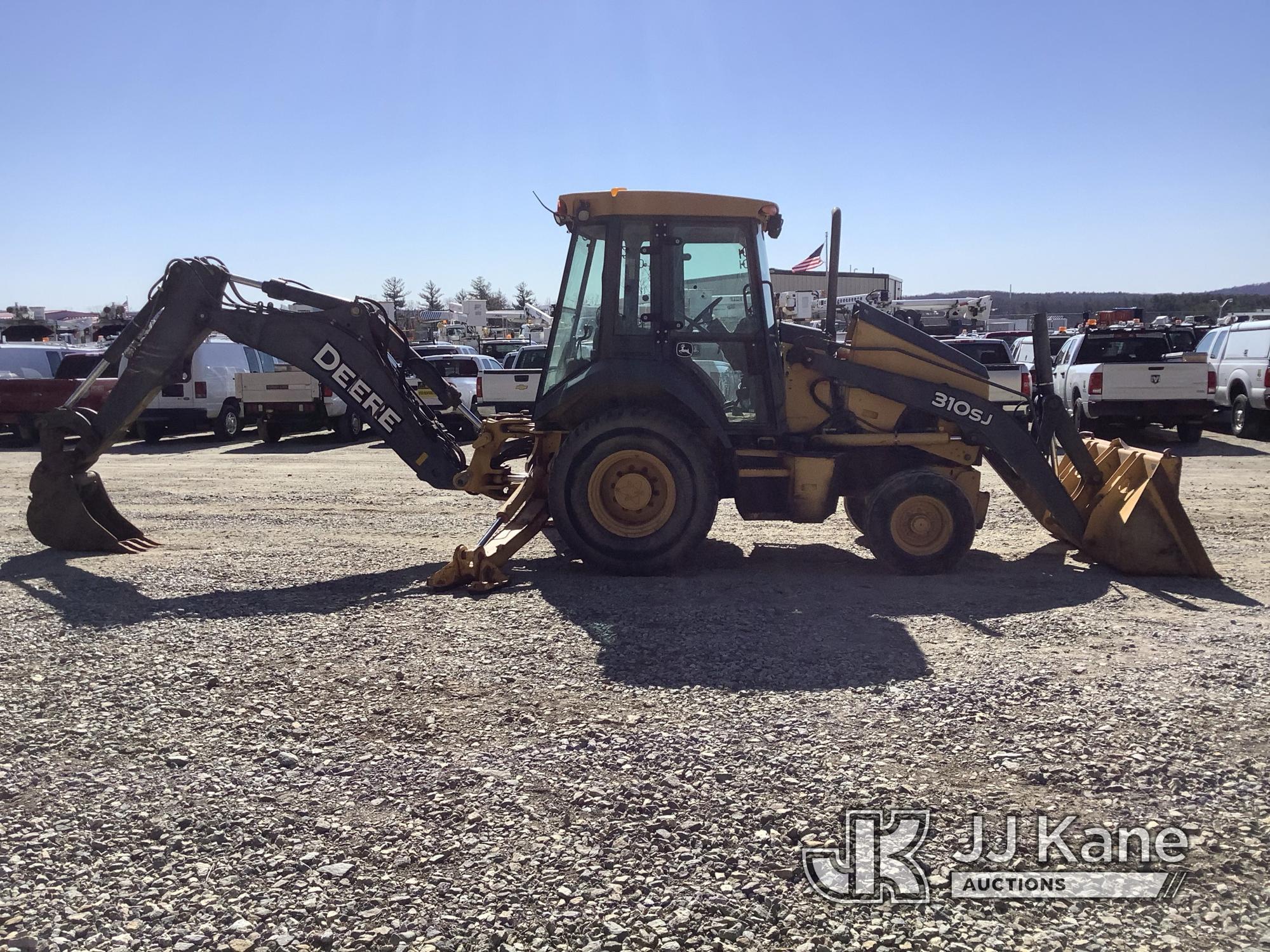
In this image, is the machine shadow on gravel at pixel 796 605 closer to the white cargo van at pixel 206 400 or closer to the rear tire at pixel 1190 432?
the rear tire at pixel 1190 432

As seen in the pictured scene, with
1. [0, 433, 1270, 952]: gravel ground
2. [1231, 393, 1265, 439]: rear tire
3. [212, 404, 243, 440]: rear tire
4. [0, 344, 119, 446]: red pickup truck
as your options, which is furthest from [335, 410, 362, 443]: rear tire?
[1231, 393, 1265, 439]: rear tire

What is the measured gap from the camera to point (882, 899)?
3.54 m

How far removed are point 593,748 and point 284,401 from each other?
16.5 meters

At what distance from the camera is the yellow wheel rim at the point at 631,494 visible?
317 inches

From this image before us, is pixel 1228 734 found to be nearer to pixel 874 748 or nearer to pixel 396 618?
pixel 874 748

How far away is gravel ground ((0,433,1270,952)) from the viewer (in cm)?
346

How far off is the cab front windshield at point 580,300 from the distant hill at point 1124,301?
65.6 meters

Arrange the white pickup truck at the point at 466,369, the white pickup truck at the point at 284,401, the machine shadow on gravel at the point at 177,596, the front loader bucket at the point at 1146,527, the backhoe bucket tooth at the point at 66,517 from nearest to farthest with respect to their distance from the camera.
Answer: the machine shadow on gravel at the point at 177,596 < the front loader bucket at the point at 1146,527 < the backhoe bucket tooth at the point at 66,517 < the white pickup truck at the point at 284,401 < the white pickup truck at the point at 466,369

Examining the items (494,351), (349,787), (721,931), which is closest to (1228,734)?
(721,931)

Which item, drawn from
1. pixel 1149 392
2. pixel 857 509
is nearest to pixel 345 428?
pixel 857 509

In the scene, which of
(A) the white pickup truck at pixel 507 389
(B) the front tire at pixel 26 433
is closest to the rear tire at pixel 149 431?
(B) the front tire at pixel 26 433

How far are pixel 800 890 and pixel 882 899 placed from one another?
0.27 metres

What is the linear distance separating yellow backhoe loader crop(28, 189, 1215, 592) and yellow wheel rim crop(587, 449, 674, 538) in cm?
1

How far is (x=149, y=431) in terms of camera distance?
2044 centimetres
